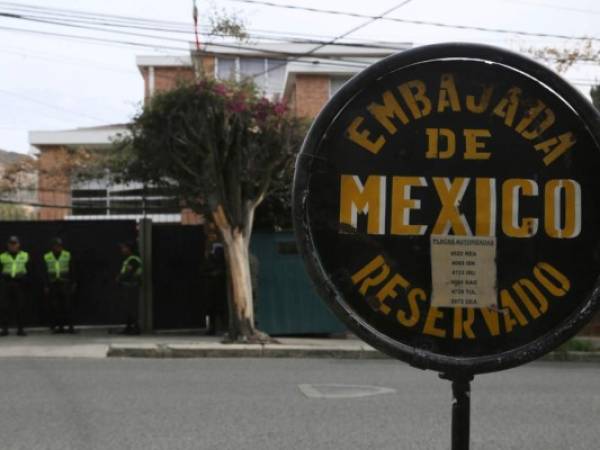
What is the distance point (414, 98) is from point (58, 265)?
13.5 meters

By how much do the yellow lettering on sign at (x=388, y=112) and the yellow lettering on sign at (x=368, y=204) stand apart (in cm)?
11

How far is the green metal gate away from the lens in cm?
1468

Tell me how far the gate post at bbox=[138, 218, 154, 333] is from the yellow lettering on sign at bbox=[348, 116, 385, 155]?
13.7m

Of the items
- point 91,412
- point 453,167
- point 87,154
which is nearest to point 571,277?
point 453,167

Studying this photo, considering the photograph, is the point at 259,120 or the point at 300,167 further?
the point at 259,120

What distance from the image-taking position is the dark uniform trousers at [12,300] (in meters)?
14.4

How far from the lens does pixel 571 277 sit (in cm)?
178

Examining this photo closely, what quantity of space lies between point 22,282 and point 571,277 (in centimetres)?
1388

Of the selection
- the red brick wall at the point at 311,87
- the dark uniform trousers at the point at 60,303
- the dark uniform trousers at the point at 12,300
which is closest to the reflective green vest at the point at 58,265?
the dark uniform trousers at the point at 60,303

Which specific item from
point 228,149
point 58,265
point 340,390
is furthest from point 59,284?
point 340,390

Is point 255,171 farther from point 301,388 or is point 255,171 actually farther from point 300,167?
point 300,167

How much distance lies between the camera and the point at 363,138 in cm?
179

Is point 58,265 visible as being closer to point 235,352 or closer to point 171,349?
point 171,349

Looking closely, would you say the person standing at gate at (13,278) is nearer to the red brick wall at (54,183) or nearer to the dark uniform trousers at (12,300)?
the dark uniform trousers at (12,300)
